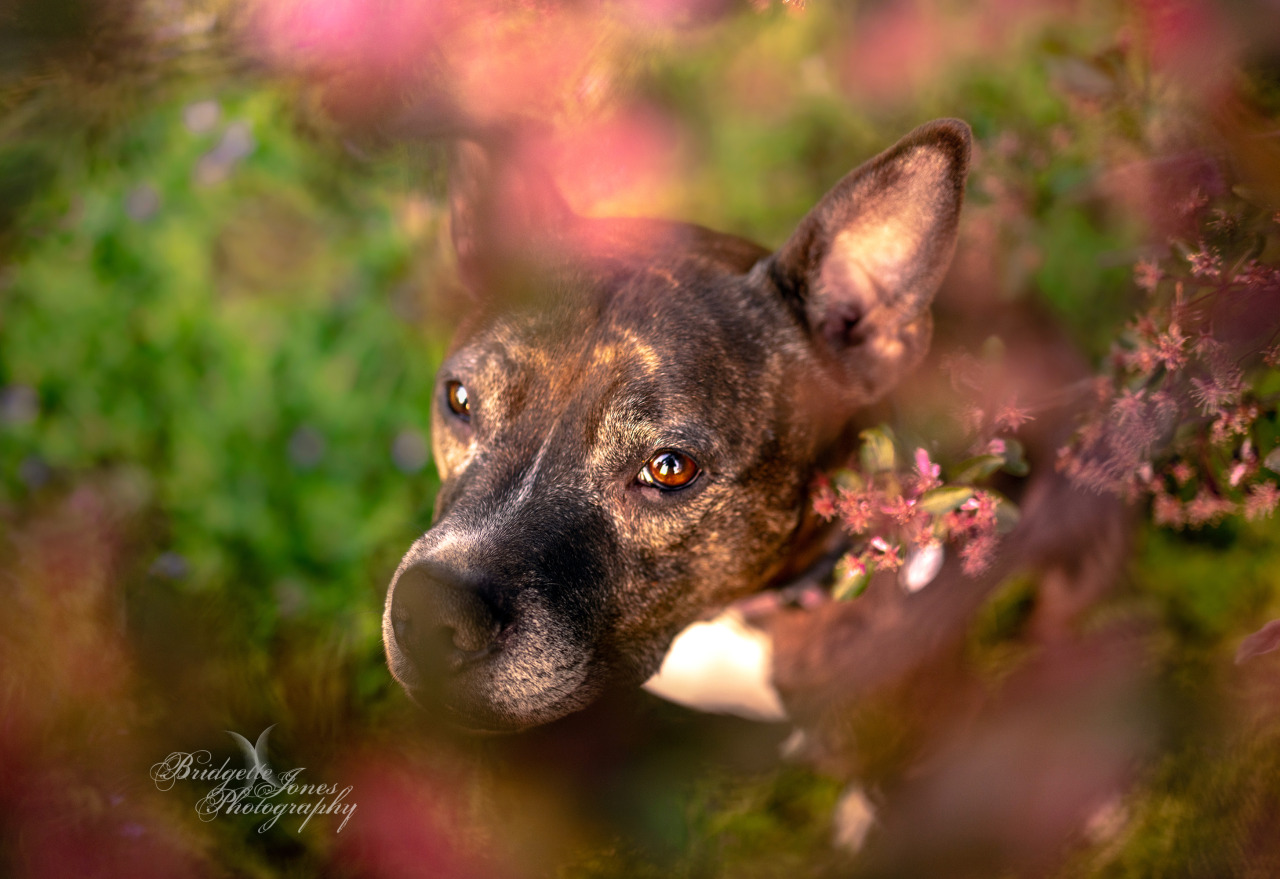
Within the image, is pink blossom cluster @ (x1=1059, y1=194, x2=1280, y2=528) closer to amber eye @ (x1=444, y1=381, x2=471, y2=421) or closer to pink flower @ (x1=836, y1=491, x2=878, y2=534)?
pink flower @ (x1=836, y1=491, x2=878, y2=534)

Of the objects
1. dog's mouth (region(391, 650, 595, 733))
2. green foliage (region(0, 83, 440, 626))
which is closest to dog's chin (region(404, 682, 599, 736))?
dog's mouth (region(391, 650, 595, 733))

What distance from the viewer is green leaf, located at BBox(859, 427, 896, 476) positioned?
2.47 metres

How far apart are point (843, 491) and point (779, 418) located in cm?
34

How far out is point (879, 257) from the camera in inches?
103

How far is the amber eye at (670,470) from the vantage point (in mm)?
2594

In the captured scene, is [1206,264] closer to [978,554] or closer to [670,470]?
[978,554]

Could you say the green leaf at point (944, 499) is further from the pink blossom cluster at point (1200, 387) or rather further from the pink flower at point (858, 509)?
the pink blossom cluster at point (1200, 387)

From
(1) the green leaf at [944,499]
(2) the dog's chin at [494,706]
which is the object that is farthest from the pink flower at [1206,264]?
(2) the dog's chin at [494,706]

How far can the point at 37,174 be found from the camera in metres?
2.67

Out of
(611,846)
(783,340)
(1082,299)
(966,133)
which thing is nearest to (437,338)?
(783,340)

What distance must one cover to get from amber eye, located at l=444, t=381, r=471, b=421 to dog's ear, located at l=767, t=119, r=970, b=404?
3.90 ft

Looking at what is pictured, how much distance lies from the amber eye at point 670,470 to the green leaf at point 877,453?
534 mm

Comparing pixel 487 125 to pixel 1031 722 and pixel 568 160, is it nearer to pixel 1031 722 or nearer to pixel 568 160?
pixel 568 160

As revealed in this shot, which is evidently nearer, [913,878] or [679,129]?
[913,878]
